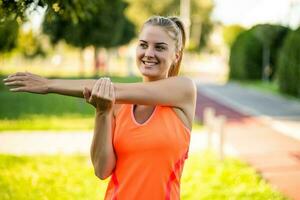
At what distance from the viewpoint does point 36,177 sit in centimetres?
746

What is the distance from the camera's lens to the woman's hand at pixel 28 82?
201 centimetres

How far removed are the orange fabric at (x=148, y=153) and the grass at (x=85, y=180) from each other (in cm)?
435

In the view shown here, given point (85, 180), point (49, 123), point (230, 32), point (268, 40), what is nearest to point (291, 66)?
point (268, 40)

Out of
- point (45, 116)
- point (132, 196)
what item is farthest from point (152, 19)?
point (45, 116)

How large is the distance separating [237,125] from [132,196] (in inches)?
488

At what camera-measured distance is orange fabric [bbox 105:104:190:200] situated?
2193 millimetres

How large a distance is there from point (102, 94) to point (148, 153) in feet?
1.11

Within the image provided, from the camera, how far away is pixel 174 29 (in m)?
2.37

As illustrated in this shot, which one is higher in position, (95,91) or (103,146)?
(95,91)

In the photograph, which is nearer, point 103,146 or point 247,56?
point 103,146

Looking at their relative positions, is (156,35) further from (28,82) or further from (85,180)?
(85,180)

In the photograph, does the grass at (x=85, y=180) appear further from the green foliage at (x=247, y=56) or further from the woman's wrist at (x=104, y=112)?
the green foliage at (x=247, y=56)

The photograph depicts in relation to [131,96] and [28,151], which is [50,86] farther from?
[28,151]

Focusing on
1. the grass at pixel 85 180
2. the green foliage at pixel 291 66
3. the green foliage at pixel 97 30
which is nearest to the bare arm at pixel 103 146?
the grass at pixel 85 180
